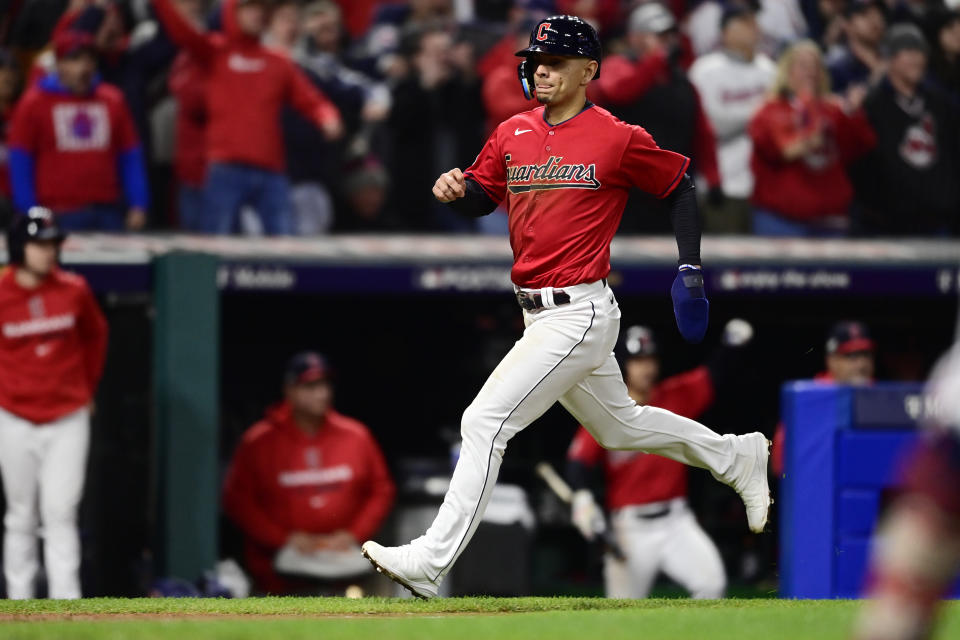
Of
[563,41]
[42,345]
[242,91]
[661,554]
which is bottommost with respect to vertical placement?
[661,554]

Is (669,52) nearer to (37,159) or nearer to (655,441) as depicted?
(37,159)

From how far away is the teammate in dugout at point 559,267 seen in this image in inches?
188

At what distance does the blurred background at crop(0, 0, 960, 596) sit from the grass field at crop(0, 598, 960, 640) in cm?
281

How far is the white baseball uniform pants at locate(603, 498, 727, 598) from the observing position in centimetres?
780

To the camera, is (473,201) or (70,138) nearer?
(473,201)

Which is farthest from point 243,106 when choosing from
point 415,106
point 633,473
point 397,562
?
point 397,562

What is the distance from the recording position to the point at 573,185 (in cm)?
486

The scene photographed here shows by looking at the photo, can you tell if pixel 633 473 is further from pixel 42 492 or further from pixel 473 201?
pixel 473 201

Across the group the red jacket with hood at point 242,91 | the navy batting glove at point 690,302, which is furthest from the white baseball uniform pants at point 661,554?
the navy batting glove at point 690,302

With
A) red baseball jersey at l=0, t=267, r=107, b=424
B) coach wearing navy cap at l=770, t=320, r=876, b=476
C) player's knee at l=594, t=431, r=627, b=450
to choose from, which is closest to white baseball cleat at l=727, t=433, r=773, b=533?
player's knee at l=594, t=431, r=627, b=450

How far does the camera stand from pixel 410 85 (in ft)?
31.1

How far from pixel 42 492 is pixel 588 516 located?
2.60m

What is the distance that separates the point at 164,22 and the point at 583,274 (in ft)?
15.4

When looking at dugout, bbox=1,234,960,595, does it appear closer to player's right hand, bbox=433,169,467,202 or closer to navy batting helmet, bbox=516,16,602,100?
player's right hand, bbox=433,169,467,202
